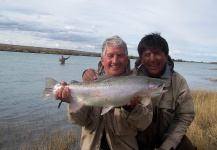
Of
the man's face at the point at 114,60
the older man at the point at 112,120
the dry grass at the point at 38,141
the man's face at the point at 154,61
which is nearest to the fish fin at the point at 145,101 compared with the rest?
the older man at the point at 112,120

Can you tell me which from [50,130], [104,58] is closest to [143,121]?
[104,58]

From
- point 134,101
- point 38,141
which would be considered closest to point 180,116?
point 134,101

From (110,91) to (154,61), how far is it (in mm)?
1513

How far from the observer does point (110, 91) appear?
13.5 feet

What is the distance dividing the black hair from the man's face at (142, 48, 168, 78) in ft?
0.25

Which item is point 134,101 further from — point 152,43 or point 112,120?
point 152,43

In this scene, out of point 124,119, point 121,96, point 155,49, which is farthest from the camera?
point 155,49

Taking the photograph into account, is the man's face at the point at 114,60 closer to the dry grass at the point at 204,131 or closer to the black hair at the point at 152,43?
the black hair at the point at 152,43

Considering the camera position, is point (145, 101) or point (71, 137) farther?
point (71, 137)

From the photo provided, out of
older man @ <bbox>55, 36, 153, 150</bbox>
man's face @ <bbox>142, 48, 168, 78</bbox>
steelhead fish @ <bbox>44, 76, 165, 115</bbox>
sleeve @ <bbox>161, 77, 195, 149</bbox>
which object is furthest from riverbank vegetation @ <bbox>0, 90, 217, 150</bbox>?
steelhead fish @ <bbox>44, 76, 165, 115</bbox>

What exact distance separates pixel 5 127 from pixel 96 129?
630cm

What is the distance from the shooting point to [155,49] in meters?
5.27

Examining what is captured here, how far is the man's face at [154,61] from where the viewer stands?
5258 millimetres

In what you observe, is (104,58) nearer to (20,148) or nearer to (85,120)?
(85,120)
